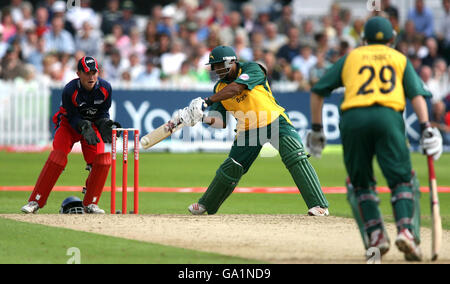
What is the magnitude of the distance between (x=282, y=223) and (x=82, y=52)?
43.7ft

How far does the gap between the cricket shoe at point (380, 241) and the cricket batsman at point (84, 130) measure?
4.36 meters

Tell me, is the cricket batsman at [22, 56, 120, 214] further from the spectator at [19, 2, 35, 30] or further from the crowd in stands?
the spectator at [19, 2, 35, 30]

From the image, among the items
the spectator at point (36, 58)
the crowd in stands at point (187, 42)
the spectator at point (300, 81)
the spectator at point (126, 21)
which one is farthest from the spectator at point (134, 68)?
the spectator at point (300, 81)

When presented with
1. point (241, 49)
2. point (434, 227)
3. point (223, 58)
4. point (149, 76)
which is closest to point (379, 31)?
point (434, 227)

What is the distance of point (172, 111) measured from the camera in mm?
20812

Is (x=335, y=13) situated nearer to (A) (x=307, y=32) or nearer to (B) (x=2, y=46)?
(A) (x=307, y=32)

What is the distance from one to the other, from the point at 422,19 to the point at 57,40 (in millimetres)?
10129

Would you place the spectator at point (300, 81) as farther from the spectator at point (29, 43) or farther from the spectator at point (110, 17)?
A: the spectator at point (29, 43)

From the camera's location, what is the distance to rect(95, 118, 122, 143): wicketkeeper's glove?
Result: 11.1m

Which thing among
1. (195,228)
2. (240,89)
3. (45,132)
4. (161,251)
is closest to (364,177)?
(161,251)

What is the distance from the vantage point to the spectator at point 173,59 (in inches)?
884
